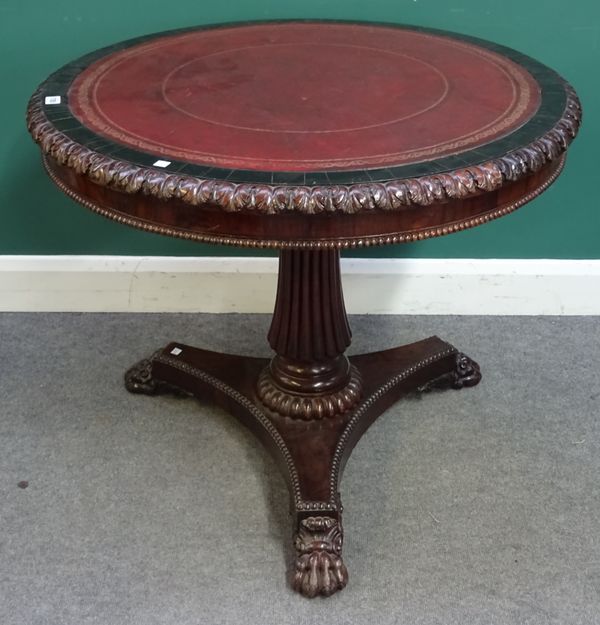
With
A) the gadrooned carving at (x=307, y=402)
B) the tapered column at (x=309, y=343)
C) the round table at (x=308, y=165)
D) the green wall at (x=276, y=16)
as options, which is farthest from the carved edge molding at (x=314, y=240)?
the green wall at (x=276, y=16)

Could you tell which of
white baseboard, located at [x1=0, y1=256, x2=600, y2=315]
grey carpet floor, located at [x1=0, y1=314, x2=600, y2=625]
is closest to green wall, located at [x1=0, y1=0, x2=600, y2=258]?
white baseboard, located at [x1=0, y1=256, x2=600, y2=315]

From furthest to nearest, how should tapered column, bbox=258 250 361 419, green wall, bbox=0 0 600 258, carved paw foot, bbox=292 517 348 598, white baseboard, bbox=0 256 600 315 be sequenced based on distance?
1. white baseboard, bbox=0 256 600 315
2. green wall, bbox=0 0 600 258
3. tapered column, bbox=258 250 361 419
4. carved paw foot, bbox=292 517 348 598

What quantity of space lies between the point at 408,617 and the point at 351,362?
535 millimetres

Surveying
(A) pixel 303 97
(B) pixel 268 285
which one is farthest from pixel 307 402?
(A) pixel 303 97

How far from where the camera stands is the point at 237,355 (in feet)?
5.19

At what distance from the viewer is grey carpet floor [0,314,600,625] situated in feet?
3.77

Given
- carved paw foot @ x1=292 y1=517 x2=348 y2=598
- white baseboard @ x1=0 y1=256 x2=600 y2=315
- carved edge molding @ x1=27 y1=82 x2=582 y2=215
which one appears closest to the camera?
carved edge molding @ x1=27 y1=82 x2=582 y2=215

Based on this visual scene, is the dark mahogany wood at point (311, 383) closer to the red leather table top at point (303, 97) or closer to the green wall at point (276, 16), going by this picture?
the red leather table top at point (303, 97)

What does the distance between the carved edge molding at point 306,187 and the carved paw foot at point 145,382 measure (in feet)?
2.19

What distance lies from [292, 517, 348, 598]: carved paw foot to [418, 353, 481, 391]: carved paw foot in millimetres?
448

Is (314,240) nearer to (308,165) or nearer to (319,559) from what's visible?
(308,165)

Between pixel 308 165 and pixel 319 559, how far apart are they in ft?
1.98

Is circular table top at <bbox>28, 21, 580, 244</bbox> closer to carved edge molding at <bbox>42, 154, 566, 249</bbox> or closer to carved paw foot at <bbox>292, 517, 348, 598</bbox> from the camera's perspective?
carved edge molding at <bbox>42, 154, 566, 249</bbox>

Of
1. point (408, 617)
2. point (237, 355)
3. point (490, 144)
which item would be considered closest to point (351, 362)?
point (237, 355)
